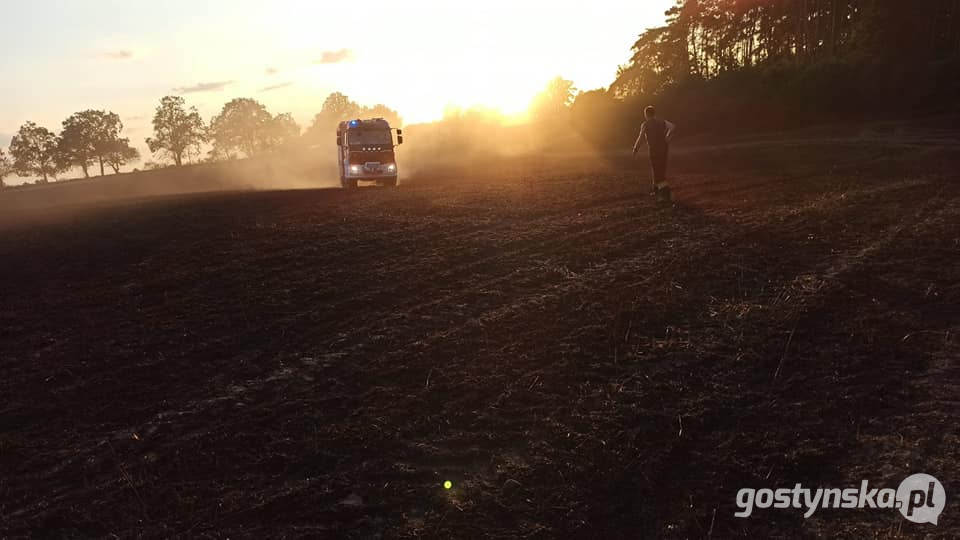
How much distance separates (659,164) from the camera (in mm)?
13930

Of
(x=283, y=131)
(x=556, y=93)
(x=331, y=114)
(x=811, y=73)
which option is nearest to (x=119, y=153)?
(x=283, y=131)

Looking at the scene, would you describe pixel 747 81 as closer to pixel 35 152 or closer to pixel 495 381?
pixel 495 381

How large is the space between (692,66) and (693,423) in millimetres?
70584

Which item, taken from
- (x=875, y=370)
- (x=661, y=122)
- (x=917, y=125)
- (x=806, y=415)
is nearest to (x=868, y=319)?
(x=875, y=370)

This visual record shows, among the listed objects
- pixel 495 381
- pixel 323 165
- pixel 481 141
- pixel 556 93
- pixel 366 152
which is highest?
pixel 556 93

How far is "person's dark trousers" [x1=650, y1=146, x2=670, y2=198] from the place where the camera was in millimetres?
13758

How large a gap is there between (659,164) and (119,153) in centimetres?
9750

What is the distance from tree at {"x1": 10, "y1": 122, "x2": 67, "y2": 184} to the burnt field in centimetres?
9249

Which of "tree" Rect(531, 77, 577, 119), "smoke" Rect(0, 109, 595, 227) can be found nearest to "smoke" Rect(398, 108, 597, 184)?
"smoke" Rect(0, 109, 595, 227)

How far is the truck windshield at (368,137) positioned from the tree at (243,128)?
8756 cm

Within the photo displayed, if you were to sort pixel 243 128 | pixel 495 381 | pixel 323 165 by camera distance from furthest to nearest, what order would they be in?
pixel 243 128 < pixel 323 165 < pixel 495 381

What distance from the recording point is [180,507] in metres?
3.82

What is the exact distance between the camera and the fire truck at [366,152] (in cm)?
2445

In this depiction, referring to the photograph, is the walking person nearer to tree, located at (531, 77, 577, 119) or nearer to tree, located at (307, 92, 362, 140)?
tree, located at (531, 77, 577, 119)
